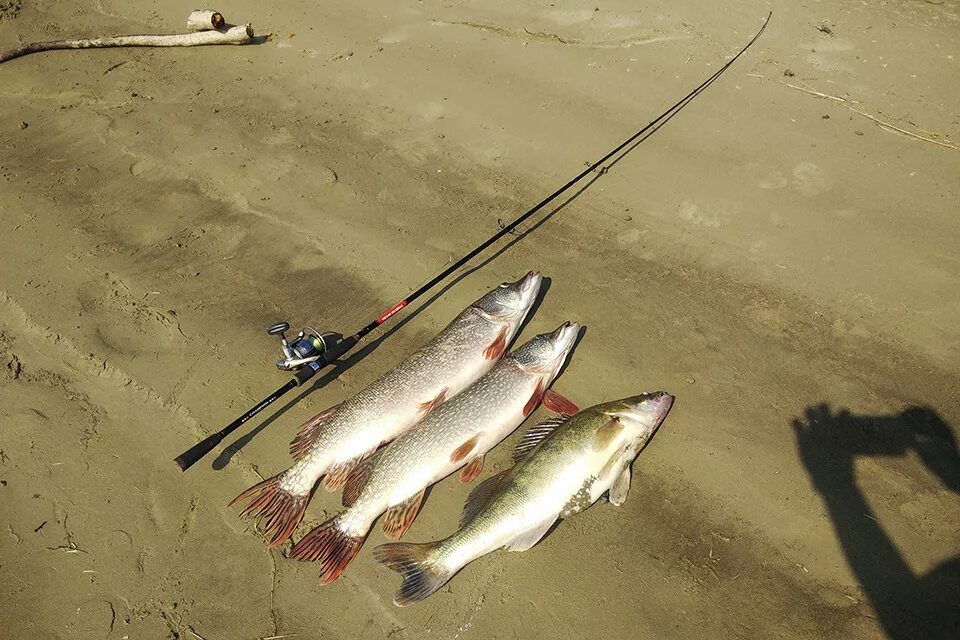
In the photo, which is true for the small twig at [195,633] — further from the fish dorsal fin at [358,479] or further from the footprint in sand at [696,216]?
the footprint in sand at [696,216]

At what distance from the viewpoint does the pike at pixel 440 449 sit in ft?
13.6

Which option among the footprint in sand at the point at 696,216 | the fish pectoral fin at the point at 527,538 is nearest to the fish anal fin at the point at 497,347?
the fish pectoral fin at the point at 527,538

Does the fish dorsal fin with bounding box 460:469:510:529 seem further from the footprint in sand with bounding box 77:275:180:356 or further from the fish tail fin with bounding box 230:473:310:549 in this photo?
the footprint in sand with bounding box 77:275:180:356

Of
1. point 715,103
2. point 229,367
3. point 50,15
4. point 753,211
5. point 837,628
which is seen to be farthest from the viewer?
point 50,15

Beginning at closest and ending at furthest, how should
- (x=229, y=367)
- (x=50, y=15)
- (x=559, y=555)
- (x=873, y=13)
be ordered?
(x=559, y=555) < (x=229, y=367) < (x=873, y=13) < (x=50, y=15)

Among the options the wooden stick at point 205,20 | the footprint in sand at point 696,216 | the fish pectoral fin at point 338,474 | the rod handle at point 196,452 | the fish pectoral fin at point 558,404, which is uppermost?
the wooden stick at point 205,20

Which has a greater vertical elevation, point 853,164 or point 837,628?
point 853,164

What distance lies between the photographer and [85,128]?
7.80 m

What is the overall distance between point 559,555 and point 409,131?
4.99 m

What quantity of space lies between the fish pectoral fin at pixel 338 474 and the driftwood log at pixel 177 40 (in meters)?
6.69

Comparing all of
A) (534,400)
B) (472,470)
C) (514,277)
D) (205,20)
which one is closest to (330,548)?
(472,470)

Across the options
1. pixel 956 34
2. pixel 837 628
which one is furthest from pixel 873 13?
pixel 837 628

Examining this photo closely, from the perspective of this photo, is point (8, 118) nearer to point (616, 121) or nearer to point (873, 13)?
point (616, 121)

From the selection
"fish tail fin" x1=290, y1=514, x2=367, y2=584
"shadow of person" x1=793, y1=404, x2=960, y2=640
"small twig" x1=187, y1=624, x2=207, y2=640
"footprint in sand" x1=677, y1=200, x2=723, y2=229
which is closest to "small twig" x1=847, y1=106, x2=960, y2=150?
"footprint in sand" x1=677, y1=200, x2=723, y2=229
